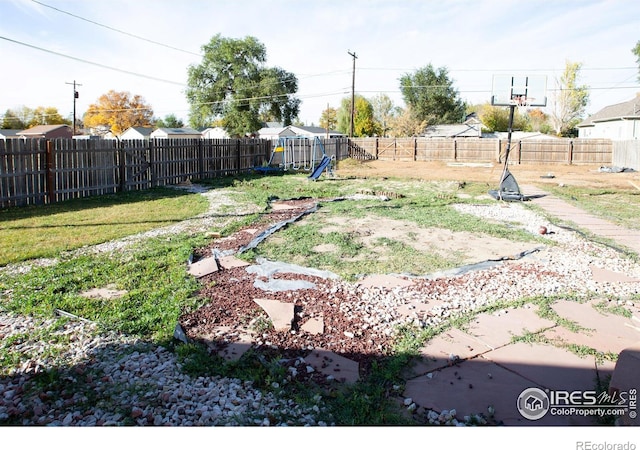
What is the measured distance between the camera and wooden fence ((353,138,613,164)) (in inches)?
910

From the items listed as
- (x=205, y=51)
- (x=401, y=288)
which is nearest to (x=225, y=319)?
(x=401, y=288)

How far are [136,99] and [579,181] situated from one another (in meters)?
60.0

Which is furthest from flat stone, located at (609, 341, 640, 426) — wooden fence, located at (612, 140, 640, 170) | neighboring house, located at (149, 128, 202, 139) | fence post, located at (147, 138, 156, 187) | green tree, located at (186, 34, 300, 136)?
neighboring house, located at (149, 128, 202, 139)

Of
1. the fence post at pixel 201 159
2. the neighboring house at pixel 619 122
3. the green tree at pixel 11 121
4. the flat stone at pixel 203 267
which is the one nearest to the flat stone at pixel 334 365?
the flat stone at pixel 203 267

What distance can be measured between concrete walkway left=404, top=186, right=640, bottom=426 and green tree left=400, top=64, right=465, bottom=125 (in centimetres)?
4474

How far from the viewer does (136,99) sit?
61.3m

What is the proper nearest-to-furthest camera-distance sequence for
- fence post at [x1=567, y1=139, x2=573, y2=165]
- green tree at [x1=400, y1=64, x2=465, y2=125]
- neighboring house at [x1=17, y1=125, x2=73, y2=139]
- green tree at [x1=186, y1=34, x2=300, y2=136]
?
fence post at [x1=567, y1=139, x2=573, y2=165], green tree at [x1=186, y1=34, x2=300, y2=136], neighboring house at [x1=17, y1=125, x2=73, y2=139], green tree at [x1=400, y1=64, x2=465, y2=125]

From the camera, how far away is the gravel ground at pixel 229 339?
2314 mm

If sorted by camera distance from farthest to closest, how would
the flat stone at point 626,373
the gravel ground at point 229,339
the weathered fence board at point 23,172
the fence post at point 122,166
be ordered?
the fence post at point 122,166
the weathered fence board at point 23,172
the gravel ground at point 229,339
the flat stone at point 626,373

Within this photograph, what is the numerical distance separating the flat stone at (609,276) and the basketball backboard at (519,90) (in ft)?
24.4

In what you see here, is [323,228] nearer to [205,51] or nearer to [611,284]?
[611,284]

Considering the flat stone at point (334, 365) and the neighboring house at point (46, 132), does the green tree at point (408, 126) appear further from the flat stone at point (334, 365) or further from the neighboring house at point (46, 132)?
the flat stone at point (334, 365)

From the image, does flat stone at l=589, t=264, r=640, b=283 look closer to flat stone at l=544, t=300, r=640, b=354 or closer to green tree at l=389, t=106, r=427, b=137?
flat stone at l=544, t=300, r=640, b=354
